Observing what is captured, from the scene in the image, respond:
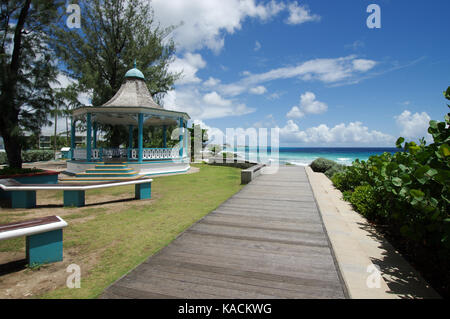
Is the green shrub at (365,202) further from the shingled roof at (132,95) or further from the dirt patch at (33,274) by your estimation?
the shingled roof at (132,95)

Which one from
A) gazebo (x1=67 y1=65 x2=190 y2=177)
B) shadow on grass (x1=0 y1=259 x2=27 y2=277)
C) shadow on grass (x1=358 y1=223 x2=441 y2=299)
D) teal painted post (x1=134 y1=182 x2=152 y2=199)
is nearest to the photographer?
shadow on grass (x1=358 y1=223 x2=441 y2=299)

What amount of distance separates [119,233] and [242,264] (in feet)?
9.57

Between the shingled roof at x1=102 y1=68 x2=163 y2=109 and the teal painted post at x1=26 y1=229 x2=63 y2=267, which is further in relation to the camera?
the shingled roof at x1=102 y1=68 x2=163 y2=109

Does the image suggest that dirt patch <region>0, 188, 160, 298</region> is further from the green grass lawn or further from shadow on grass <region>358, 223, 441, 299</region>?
shadow on grass <region>358, 223, 441, 299</region>

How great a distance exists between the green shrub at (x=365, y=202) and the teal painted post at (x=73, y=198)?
819 centimetres

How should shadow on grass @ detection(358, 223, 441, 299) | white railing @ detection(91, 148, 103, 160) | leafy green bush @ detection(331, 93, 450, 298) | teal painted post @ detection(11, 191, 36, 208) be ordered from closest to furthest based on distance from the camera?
leafy green bush @ detection(331, 93, 450, 298) → shadow on grass @ detection(358, 223, 441, 299) → teal painted post @ detection(11, 191, 36, 208) → white railing @ detection(91, 148, 103, 160)

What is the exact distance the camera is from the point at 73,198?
7070mm

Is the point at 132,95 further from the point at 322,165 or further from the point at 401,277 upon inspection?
the point at 401,277

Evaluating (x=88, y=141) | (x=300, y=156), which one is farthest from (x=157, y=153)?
(x=300, y=156)

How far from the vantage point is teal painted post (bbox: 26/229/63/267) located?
3352 millimetres

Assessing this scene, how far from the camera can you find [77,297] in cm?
263

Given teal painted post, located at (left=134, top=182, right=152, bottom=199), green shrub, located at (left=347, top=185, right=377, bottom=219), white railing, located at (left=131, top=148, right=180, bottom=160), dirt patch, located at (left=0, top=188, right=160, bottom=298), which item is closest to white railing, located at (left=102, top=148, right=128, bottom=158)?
white railing, located at (left=131, top=148, right=180, bottom=160)
